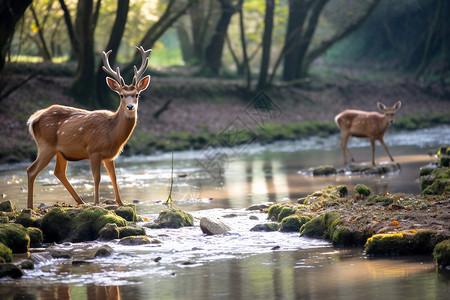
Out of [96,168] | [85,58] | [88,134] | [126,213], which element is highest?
[85,58]

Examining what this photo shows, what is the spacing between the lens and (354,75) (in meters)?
46.2

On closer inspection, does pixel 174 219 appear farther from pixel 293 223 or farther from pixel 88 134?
pixel 88 134

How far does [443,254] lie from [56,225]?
18.5 ft

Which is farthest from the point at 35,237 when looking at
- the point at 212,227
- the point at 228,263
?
the point at 228,263

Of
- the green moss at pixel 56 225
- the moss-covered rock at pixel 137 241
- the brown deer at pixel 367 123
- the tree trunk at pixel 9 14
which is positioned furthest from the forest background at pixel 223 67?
the moss-covered rock at pixel 137 241

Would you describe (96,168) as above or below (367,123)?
below

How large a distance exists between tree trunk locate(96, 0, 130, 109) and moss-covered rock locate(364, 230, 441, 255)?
18.0 meters

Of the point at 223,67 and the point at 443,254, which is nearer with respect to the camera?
the point at 443,254

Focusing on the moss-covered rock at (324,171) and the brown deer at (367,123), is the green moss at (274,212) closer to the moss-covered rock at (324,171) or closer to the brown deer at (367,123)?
the moss-covered rock at (324,171)

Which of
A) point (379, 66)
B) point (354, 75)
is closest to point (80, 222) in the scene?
point (354, 75)

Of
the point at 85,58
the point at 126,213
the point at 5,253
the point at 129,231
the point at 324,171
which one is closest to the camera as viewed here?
the point at 5,253

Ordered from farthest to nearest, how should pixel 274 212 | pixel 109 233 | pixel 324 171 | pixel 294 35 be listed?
pixel 294 35
pixel 324 171
pixel 274 212
pixel 109 233

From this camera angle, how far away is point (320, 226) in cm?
1127

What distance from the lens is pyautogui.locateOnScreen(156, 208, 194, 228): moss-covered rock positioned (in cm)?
1216
